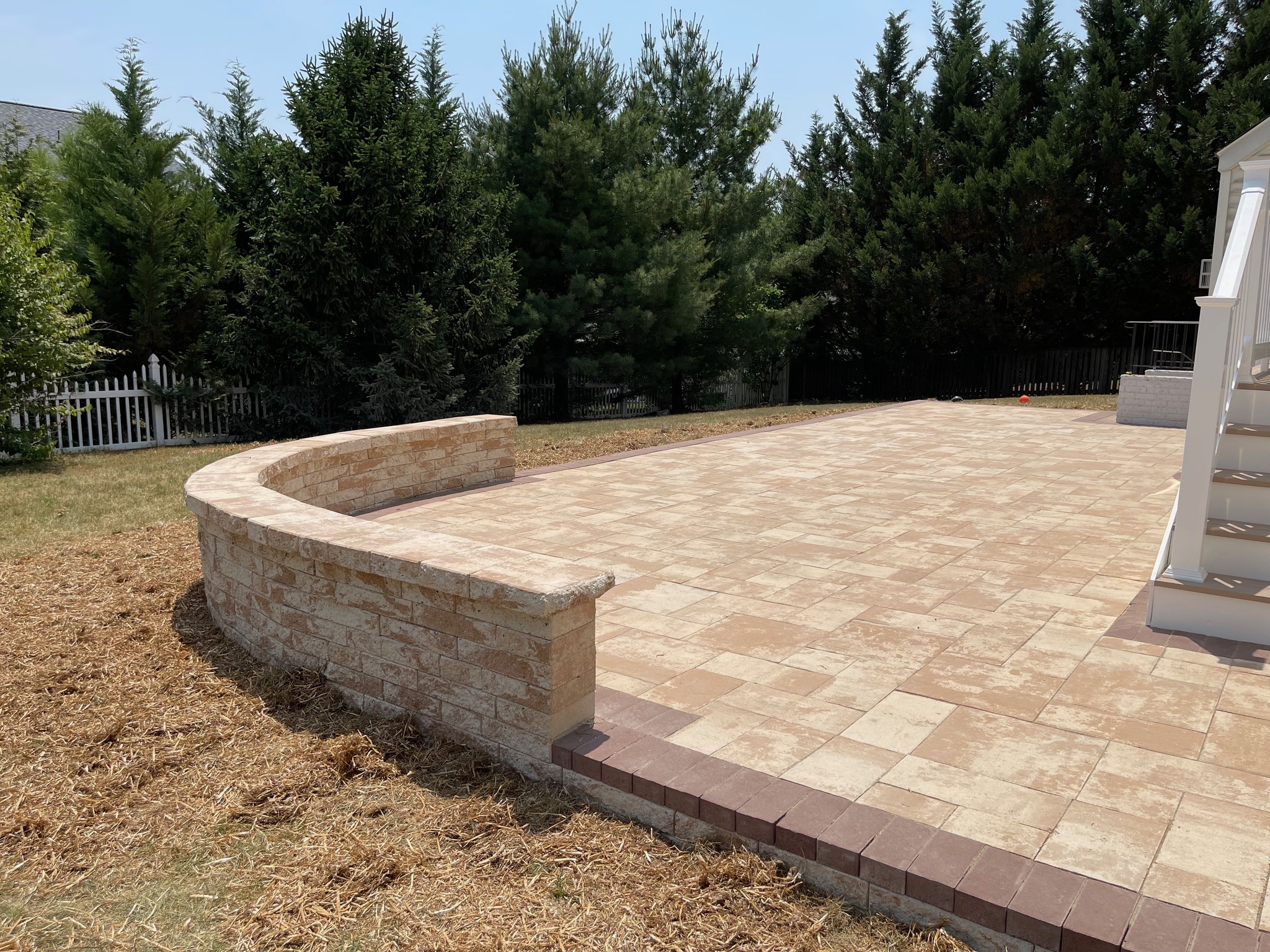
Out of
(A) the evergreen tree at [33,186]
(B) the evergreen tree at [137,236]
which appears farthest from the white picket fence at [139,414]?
(A) the evergreen tree at [33,186]

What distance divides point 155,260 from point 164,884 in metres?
12.2

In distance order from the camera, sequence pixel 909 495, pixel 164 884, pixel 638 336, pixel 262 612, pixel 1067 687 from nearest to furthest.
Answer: pixel 164 884 < pixel 1067 687 < pixel 262 612 < pixel 909 495 < pixel 638 336

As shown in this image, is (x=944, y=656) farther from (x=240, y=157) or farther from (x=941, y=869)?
(x=240, y=157)

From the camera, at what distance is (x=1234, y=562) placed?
424 cm

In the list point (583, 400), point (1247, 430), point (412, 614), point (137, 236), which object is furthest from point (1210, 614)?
point (583, 400)

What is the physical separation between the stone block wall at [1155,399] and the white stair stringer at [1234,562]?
8.41m

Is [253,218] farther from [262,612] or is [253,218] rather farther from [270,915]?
[270,915]

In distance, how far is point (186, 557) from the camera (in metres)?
5.73

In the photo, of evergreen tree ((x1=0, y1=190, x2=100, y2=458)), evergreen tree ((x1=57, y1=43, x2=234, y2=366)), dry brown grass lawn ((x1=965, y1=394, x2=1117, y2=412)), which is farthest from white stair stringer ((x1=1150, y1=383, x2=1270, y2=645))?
evergreen tree ((x1=57, y1=43, x2=234, y2=366))

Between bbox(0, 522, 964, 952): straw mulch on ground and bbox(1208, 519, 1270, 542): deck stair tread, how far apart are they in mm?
2941

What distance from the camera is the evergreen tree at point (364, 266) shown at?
1187cm

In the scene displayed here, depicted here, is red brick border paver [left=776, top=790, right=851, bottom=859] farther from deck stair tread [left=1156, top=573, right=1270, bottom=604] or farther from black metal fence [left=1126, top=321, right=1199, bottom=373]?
black metal fence [left=1126, top=321, right=1199, bottom=373]

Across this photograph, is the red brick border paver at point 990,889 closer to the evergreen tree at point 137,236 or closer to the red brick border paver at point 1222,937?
the red brick border paver at point 1222,937

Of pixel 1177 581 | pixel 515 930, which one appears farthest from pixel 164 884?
pixel 1177 581
